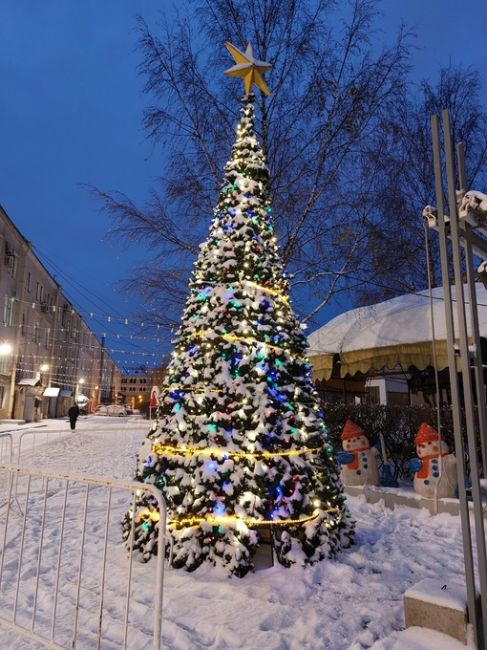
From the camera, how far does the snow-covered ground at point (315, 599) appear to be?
3102 millimetres

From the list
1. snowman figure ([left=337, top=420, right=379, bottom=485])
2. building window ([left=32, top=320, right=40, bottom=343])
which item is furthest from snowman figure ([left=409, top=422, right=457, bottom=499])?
building window ([left=32, top=320, right=40, bottom=343])

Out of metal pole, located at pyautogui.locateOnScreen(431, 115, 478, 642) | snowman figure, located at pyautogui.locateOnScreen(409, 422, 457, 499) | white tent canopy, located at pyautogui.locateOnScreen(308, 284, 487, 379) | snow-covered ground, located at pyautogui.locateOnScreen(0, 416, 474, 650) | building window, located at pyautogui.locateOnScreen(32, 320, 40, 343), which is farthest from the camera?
building window, located at pyautogui.locateOnScreen(32, 320, 40, 343)

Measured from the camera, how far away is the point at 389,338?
8391 millimetres

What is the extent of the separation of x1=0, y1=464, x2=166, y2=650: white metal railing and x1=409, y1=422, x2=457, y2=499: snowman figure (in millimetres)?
4249

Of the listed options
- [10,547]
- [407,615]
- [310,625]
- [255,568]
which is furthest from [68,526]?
[407,615]

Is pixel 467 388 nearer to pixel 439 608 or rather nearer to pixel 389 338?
pixel 439 608

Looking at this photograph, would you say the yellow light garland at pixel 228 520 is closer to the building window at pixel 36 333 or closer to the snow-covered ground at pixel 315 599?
Answer: the snow-covered ground at pixel 315 599

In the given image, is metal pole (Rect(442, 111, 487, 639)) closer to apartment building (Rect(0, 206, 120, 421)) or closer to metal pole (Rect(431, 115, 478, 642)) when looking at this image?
metal pole (Rect(431, 115, 478, 642))

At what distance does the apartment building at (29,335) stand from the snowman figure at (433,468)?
101 ft

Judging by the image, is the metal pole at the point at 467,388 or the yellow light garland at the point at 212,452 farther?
the yellow light garland at the point at 212,452

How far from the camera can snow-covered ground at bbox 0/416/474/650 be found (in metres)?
3.10

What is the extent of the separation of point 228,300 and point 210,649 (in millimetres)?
3178

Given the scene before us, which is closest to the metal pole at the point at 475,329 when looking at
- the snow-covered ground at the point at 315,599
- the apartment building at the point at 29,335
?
the snow-covered ground at the point at 315,599

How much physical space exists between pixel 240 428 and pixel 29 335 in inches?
1526
